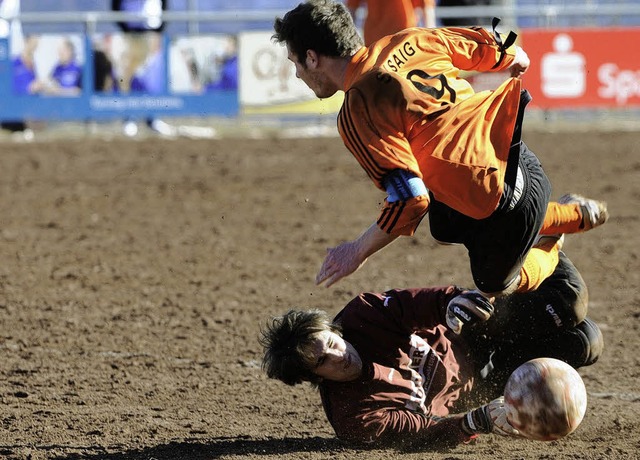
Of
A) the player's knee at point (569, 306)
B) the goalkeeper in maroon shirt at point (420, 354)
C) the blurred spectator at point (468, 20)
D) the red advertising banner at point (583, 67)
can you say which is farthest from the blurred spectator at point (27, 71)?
the player's knee at point (569, 306)

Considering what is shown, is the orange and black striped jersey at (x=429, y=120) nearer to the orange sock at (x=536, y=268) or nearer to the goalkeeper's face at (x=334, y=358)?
the orange sock at (x=536, y=268)

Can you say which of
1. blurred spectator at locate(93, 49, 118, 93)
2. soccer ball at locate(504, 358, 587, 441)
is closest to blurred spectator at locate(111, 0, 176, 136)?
blurred spectator at locate(93, 49, 118, 93)

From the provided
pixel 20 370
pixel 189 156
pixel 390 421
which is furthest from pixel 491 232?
pixel 189 156

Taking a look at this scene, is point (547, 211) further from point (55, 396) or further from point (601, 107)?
point (601, 107)

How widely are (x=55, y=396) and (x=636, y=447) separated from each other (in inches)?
115

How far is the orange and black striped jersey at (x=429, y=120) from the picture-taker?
4254 millimetres

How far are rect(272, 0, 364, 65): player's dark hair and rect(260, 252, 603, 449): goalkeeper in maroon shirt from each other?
116cm

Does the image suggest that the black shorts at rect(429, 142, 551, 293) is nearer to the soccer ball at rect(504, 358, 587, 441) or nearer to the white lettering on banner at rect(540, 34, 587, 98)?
the soccer ball at rect(504, 358, 587, 441)

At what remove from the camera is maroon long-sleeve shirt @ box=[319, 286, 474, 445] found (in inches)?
182

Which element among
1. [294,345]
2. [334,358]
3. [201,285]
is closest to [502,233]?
[334,358]

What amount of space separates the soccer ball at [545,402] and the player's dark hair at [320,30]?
5.21 feet

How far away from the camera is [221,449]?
4676 millimetres

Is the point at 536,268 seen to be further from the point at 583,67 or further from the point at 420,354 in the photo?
the point at 583,67

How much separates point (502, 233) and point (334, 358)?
1.01 meters
